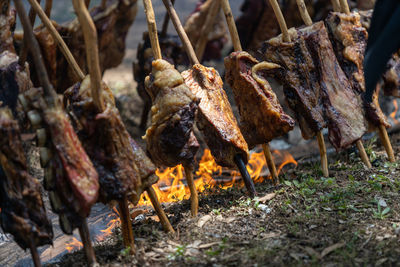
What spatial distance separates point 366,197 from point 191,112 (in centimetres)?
174

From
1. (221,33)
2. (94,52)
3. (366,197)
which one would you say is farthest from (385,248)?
(221,33)

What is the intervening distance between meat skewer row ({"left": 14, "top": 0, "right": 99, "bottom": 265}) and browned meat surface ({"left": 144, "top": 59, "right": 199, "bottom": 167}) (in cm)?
74

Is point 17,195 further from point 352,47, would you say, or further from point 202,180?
point 352,47

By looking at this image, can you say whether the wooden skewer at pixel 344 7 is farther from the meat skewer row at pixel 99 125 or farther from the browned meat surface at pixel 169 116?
the meat skewer row at pixel 99 125

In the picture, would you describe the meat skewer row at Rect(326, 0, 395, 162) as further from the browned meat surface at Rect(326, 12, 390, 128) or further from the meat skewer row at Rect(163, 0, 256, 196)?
the meat skewer row at Rect(163, 0, 256, 196)

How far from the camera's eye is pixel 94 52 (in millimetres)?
2754

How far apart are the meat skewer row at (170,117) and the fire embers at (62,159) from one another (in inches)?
28.3

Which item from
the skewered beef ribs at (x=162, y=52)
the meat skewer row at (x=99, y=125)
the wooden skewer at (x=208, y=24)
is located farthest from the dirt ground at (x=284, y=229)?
the wooden skewer at (x=208, y=24)

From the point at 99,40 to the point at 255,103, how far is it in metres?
3.32

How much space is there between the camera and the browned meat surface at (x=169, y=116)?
10.8 feet

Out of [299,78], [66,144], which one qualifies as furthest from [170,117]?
[299,78]

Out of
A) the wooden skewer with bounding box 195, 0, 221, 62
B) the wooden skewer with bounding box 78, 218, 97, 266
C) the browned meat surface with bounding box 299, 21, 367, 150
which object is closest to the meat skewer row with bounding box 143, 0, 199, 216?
the wooden skewer with bounding box 78, 218, 97, 266

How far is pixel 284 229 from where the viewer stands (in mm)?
3389

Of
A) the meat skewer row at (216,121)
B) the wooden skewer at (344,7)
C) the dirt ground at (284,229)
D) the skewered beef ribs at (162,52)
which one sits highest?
the skewered beef ribs at (162,52)
